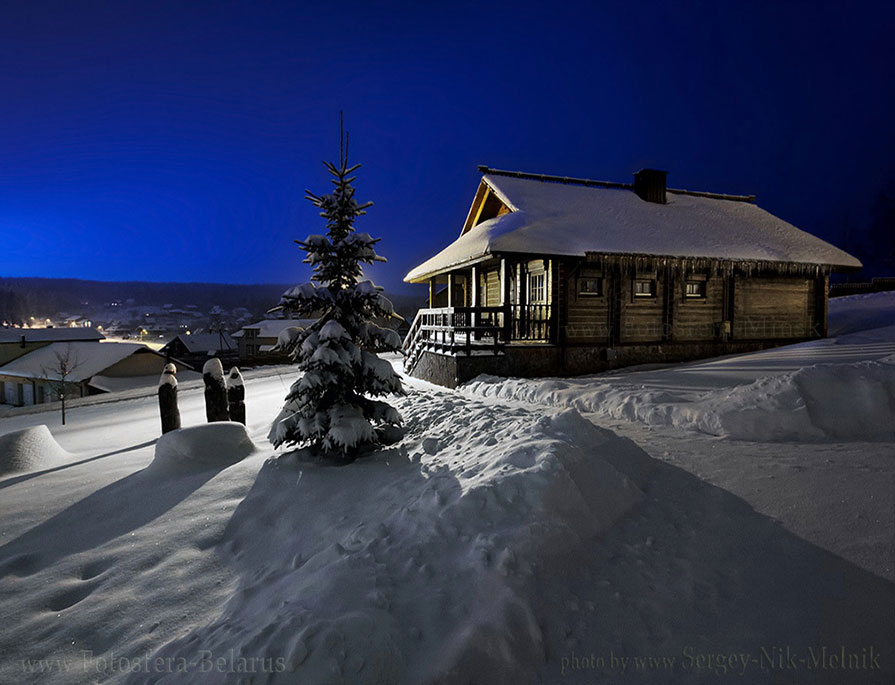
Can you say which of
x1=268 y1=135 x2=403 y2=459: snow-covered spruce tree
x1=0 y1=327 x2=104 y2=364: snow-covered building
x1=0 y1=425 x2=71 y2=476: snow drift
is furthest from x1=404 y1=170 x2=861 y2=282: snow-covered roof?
x1=0 y1=327 x2=104 y2=364: snow-covered building

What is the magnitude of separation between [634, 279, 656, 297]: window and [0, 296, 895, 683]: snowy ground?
26.9 feet

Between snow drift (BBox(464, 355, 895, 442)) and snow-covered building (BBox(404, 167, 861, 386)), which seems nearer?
snow drift (BBox(464, 355, 895, 442))

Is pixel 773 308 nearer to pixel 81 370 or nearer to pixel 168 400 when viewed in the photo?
pixel 168 400

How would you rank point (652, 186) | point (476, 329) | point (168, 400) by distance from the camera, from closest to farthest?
point (168, 400) → point (476, 329) → point (652, 186)

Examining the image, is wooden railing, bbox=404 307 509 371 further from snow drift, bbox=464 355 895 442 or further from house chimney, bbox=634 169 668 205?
house chimney, bbox=634 169 668 205

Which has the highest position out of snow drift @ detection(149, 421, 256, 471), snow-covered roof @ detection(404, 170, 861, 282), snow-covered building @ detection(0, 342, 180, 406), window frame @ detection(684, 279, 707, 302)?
snow-covered roof @ detection(404, 170, 861, 282)

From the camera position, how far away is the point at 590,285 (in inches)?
560

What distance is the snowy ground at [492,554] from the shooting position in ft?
8.25

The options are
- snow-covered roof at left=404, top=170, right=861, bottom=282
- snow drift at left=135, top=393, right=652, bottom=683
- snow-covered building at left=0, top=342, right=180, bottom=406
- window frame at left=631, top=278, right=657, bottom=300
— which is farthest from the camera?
snow-covered building at left=0, top=342, right=180, bottom=406

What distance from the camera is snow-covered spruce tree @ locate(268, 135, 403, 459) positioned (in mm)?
5965

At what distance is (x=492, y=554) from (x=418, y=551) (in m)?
0.64

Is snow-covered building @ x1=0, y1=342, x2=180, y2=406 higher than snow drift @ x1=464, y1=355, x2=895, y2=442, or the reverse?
snow drift @ x1=464, y1=355, x2=895, y2=442

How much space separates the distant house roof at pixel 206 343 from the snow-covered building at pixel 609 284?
48.6 meters

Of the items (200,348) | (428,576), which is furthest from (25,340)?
(428,576)
